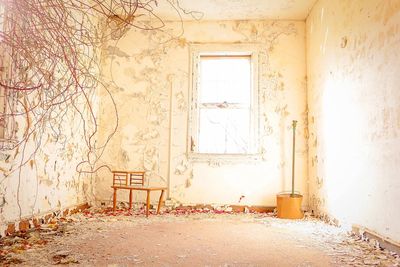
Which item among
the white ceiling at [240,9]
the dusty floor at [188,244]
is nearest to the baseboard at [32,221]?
the dusty floor at [188,244]

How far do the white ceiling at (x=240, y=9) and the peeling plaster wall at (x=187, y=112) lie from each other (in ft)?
0.42

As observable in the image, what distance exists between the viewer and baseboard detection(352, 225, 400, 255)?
8.63 ft

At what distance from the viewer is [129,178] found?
201 inches

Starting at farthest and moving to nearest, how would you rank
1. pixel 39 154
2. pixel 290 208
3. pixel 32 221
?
pixel 290 208, pixel 39 154, pixel 32 221

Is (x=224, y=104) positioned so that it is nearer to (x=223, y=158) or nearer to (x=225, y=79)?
(x=225, y=79)

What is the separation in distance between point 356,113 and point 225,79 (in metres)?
2.28

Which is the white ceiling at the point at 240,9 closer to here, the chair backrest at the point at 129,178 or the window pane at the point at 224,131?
the window pane at the point at 224,131

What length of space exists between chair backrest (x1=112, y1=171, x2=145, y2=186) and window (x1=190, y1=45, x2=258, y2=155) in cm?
81

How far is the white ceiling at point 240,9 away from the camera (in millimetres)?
4828

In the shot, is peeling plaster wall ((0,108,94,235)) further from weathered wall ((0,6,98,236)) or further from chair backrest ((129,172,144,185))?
chair backrest ((129,172,144,185))

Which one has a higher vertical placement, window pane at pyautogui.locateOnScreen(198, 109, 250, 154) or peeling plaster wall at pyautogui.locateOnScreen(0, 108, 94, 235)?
window pane at pyautogui.locateOnScreen(198, 109, 250, 154)

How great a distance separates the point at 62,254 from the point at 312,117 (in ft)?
11.6

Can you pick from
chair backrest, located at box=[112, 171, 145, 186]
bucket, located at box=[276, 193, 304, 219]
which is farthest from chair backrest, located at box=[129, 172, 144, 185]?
bucket, located at box=[276, 193, 304, 219]

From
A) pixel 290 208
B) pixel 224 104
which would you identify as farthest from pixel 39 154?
pixel 290 208
